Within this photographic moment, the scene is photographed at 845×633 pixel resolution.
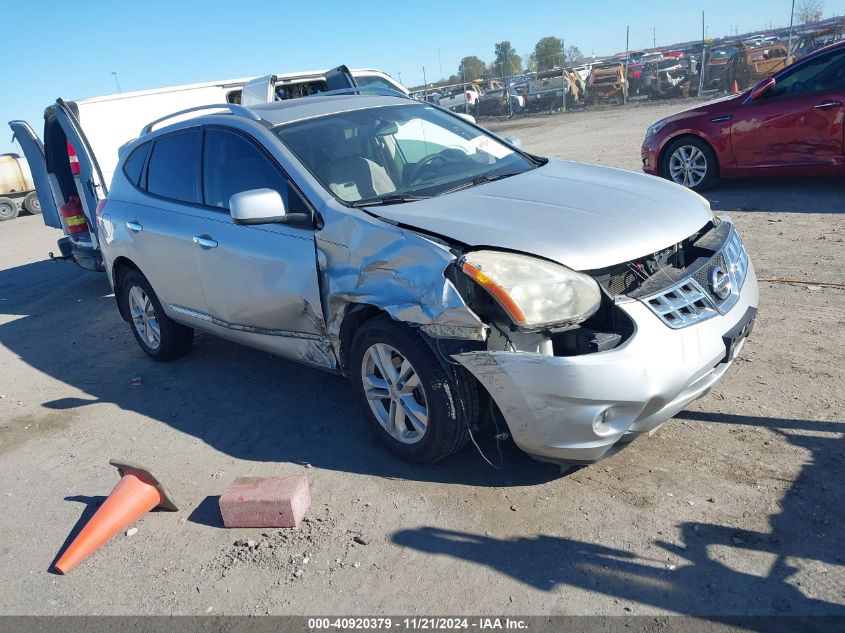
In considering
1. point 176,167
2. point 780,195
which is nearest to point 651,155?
point 780,195

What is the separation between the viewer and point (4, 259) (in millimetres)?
12867

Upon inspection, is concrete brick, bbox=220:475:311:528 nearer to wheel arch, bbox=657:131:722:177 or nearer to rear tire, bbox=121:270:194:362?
rear tire, bbox=121:270:194:362

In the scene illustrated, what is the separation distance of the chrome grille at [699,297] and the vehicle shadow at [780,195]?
4825 mm

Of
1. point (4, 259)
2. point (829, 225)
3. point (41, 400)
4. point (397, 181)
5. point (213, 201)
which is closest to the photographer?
point (397, 181)

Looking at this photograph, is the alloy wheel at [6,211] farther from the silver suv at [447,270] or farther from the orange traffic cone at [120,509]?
the orange traffic cone at [120,509]

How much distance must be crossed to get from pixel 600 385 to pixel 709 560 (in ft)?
2.63

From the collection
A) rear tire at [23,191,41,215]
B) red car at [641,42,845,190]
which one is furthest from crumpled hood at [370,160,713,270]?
rear tire at [23,191,41,215]

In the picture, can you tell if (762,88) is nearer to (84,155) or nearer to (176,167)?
(176,167)

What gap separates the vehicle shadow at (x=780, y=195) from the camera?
7926 millimetres

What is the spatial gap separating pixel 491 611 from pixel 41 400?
14.5 feet

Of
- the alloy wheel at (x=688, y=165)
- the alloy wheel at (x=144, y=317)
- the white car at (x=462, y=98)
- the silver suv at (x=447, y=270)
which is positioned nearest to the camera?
the silver suv at (x=447, y=270)

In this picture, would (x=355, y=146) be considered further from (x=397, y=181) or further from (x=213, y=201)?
(x=213, y=201)

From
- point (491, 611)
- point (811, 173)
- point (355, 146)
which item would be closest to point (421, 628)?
point (491, 611)

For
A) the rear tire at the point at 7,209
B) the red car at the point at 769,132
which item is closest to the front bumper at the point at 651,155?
the red car at the point at 769,132
